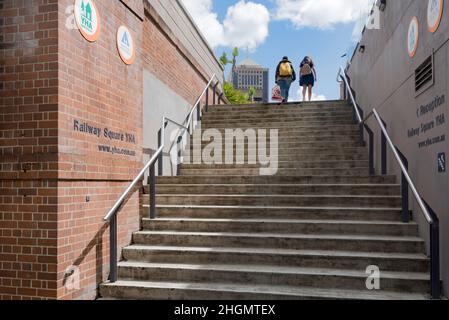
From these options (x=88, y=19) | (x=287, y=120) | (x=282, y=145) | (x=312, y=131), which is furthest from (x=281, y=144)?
(x=88, y=19)

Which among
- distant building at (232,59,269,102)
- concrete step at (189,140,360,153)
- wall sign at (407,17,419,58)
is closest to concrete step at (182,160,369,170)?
concrete step at (189,140,360,153)

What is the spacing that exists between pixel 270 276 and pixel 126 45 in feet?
11.8

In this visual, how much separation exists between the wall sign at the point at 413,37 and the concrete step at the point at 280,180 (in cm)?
184

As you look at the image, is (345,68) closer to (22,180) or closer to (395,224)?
(395,224)

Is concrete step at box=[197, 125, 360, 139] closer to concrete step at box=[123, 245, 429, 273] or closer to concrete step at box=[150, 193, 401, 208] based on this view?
concrete step at box=[150, 193, 401, 208]

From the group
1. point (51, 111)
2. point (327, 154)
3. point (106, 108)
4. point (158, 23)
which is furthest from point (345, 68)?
point (51, 111)

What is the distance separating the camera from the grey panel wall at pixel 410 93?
3824 millimetres

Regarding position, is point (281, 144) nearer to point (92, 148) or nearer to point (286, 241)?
point (286, 241)

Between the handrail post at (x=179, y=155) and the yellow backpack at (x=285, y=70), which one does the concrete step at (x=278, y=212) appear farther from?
the yellow backpack at (x=285, y=70)

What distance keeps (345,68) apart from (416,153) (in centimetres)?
703

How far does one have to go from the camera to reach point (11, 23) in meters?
3.90

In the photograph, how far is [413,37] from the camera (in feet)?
15.7

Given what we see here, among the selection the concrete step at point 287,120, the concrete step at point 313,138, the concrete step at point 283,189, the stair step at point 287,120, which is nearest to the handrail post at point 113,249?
the concrete step at point 283,189
